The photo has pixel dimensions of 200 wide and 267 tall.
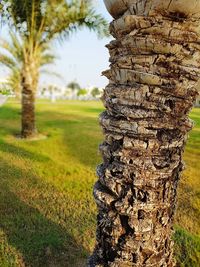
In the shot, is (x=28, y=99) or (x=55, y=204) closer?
(x=55, y=204)

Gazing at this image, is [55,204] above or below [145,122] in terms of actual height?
below

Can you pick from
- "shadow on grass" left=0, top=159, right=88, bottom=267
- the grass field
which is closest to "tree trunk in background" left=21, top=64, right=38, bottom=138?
the grass field

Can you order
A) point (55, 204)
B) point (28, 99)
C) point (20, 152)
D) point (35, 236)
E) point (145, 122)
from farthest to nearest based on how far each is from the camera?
point (28, 99), point (20, 152), point (55, 204), point (35, 236), point (145, 122)

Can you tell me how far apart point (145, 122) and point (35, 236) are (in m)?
2.98

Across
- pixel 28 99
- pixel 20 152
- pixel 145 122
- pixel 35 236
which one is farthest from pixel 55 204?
pixel 28 99

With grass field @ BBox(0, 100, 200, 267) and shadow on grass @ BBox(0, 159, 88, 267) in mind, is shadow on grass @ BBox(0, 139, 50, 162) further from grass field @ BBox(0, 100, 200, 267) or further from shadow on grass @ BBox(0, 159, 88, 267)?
shadow on grass @ BBox(0, 159, 88, 267)

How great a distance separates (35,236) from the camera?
464 centimetres

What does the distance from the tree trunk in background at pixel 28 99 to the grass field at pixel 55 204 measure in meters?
0.72

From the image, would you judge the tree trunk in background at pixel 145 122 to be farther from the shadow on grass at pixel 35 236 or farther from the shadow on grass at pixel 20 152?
the shadow on grass at pixel 20 152

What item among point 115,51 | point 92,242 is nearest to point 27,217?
point 92,242

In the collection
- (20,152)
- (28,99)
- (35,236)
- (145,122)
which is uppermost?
(145,122)

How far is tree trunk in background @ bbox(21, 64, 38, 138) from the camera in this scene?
35.6 feet

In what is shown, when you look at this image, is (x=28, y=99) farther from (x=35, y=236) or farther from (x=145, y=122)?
(x=145, y=122)

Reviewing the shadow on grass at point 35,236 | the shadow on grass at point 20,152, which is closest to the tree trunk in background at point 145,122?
the shadow on grass at point 35,236
